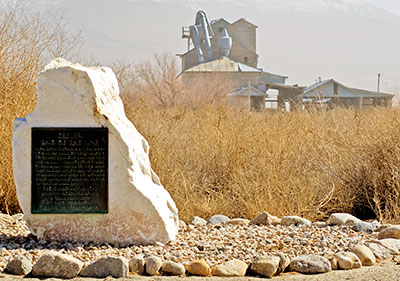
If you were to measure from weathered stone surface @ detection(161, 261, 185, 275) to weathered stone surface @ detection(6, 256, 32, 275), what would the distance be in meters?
1.23

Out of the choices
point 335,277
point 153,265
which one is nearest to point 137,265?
point 153,265

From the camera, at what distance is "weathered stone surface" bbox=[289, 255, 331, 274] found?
5164mm

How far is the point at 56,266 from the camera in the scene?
4.98 meters

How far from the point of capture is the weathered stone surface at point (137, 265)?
5.09 m

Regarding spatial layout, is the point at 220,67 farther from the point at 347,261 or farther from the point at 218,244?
the point at 347,261

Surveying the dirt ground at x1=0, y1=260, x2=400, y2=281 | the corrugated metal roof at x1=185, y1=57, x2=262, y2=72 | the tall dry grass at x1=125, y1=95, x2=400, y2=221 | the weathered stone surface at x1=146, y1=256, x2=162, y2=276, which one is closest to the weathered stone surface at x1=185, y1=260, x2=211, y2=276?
the dirt ground at x1=0, y1=260, x2=400, y2=281

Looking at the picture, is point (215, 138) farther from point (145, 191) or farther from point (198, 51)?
point (198, 51)

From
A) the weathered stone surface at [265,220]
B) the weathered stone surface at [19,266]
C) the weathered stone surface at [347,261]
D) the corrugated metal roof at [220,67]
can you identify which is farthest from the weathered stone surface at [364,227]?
the corrugated metal roof at [220,67]

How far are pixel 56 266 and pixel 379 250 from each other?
3193 mm

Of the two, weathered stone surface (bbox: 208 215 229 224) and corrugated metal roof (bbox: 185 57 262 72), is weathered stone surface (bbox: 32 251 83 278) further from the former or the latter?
corrugated metal roof (bbox: 185 57 262 72)

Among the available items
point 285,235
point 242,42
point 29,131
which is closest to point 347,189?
point 285,235

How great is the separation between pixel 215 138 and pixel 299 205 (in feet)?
→ 11.4

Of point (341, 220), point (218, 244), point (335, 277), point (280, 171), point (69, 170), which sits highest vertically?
point (69, 170)

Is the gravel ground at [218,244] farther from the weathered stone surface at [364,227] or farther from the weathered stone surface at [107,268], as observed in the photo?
the weathered stone surface at [107,268]
